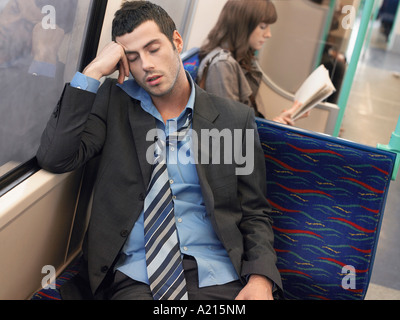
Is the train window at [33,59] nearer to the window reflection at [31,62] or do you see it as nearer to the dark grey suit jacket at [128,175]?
the window reflection at [31,62]

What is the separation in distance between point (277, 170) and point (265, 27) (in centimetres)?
142

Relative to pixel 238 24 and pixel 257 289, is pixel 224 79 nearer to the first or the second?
pixel 238 24

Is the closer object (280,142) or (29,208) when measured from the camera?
(29,208)

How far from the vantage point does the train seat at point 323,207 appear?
1893 mm

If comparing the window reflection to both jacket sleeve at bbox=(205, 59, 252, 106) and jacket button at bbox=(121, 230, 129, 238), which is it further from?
jacket sleeve at bbox=(205, 59, 252, 106)

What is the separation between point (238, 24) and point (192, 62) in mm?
387

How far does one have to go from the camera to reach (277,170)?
1988 millimetres

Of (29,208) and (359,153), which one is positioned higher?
(359,153)

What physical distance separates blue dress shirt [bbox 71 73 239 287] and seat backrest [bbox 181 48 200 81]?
103cm

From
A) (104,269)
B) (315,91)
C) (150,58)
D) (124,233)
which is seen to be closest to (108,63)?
(150,58)

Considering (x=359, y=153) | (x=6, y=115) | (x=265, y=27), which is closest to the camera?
(x=6, y=115)

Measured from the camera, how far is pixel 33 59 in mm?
1646

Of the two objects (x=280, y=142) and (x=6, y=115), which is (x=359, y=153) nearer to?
(x=280, y=142)
